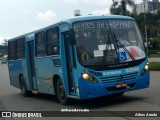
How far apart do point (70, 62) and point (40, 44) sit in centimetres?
318

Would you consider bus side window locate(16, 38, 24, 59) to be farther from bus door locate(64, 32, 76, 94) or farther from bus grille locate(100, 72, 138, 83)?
bus grille locate(100, 72, 138, 83)

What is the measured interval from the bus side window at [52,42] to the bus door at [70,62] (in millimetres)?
674

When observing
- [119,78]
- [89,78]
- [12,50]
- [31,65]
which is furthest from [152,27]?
[89,78]

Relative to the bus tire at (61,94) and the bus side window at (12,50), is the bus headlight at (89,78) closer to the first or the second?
the bus tire at (61,94)

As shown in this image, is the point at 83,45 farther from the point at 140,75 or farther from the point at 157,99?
the point at 157,99

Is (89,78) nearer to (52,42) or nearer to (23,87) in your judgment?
(52,42)

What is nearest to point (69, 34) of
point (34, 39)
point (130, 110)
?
point (130, 110)

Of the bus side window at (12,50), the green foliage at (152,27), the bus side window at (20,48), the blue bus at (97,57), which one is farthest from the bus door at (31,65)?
the green foliage at (152,27)

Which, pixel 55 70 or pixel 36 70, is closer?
pixel 55 70

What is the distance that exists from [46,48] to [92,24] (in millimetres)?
2952

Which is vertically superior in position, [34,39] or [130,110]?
→ [34,39]

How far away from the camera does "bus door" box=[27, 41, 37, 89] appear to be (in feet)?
54.2

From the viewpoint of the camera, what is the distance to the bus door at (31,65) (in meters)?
16.5

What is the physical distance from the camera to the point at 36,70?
52.1 feet
